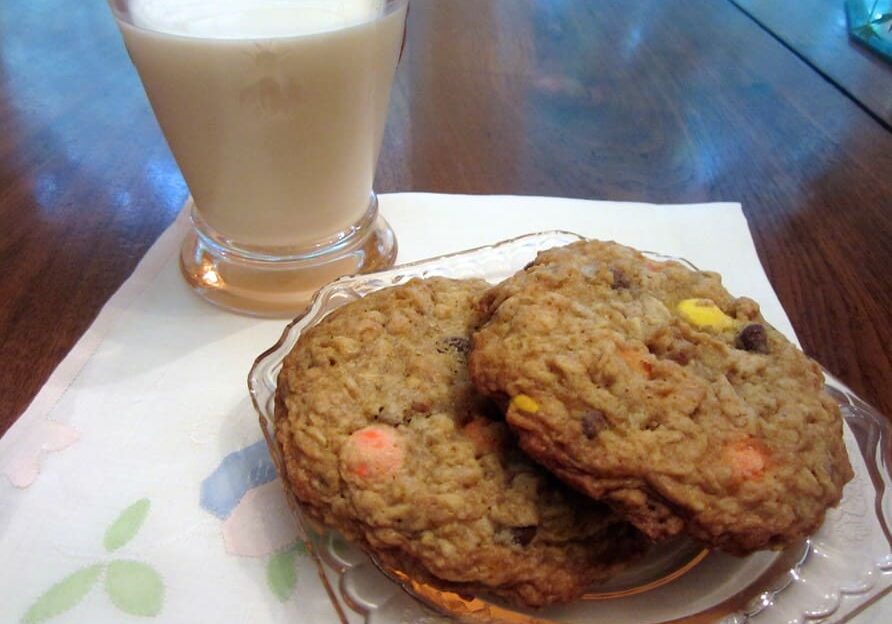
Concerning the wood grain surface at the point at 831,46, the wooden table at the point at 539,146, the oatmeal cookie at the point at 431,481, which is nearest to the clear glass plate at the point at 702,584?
the oatmeal cookie at the point at 431,481

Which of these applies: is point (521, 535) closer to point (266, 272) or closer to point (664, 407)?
point (664, 407)

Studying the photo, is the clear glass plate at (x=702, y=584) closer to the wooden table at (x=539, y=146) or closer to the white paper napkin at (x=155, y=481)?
the white paper napkin at (x=155, y=481)

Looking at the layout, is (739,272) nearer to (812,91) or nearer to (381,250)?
(381,250)

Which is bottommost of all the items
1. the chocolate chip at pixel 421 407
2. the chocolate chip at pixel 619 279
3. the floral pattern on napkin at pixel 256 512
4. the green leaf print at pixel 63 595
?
the green leaf print at pixel 63 595

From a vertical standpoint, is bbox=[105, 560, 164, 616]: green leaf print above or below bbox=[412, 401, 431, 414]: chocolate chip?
below

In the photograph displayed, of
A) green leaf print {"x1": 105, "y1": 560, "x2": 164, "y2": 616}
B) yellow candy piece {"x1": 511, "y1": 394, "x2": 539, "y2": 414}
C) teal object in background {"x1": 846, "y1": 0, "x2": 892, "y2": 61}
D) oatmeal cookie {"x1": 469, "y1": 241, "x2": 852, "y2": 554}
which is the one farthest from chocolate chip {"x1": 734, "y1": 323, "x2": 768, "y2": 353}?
teal object in background {"x1": 846, "y1": 0, "x2": 892, "y2": 61}

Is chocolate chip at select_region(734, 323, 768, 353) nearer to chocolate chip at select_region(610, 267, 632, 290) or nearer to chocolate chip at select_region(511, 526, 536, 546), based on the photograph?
chocolate chip at select_region(610, 267, 632, 290)
